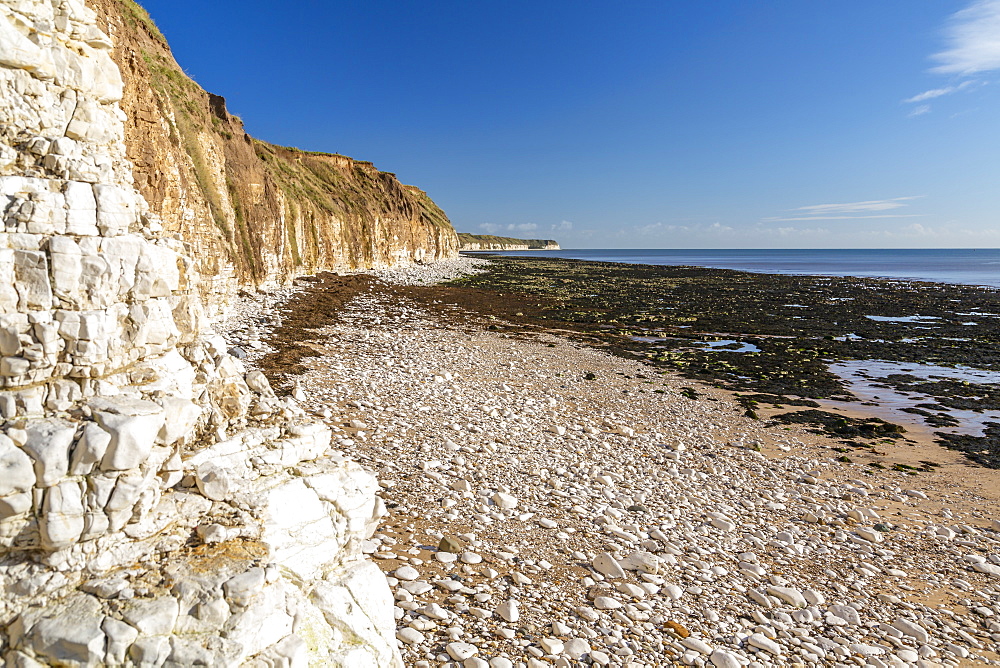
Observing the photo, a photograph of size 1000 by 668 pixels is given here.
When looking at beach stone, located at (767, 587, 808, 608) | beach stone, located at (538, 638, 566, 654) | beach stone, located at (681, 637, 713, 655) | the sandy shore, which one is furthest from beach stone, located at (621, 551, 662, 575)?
beach stone, located at (538, 638, 566, 654)

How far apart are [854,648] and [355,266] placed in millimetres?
48000

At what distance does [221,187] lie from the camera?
79.7ft

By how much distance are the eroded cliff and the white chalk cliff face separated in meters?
7.41

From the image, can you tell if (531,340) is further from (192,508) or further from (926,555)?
(192,508)

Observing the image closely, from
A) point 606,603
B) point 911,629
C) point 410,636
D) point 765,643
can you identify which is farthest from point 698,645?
point 410,636

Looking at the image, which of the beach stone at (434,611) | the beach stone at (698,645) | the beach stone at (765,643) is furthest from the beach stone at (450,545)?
the beach stone at (765,643)

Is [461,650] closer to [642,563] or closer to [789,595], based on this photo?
[642,563]

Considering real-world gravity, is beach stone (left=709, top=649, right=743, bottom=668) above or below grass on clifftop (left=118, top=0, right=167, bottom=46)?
below

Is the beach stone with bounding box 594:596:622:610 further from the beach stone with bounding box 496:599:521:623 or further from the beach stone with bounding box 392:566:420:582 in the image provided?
the beach stone with bounding box 392:566:420:582

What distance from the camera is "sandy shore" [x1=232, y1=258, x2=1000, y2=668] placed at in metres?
5.68

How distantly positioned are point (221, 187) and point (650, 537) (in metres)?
25.0

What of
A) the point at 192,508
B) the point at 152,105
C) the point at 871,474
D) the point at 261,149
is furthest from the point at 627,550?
the point at 261,149

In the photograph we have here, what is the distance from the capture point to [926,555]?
789cm

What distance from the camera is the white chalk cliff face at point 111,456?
3105mm
